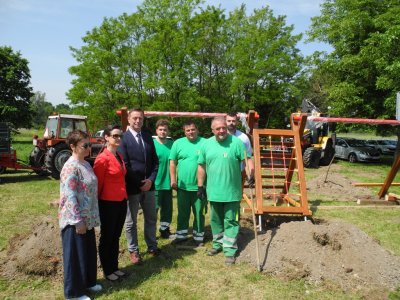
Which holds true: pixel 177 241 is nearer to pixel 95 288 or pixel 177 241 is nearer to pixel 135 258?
pixel 135 258

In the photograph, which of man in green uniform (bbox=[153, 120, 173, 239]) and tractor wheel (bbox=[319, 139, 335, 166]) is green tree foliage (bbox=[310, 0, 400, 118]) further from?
man in green uniform (bbox=[153, 120, 173, 239])

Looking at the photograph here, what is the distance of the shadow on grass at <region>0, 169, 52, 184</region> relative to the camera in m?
11.2

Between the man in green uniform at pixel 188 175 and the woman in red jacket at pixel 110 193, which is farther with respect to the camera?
the man in green uniform at pixel 188 175

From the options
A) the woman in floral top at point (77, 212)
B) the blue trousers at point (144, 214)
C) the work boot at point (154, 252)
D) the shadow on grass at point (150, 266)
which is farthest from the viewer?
the work boot at point (154, 252)

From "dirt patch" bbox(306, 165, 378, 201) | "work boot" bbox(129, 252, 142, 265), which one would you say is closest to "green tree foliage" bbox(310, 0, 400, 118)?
"dirt patch" bbox(306, 165, 378, 201)

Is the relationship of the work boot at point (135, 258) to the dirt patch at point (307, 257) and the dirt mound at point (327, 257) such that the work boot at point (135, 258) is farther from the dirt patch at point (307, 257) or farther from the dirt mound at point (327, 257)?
the dirt mound at point (327, 257)

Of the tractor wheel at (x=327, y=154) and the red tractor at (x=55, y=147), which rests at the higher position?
the red tractor at (x=55, y=147)

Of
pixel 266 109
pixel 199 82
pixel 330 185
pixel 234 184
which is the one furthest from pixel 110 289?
pixel 266 109

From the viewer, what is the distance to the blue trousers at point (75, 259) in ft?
11.1

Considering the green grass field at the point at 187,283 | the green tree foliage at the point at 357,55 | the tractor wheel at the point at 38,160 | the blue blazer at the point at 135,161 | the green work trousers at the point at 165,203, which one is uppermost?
the green tree foliage at the point at 357,55

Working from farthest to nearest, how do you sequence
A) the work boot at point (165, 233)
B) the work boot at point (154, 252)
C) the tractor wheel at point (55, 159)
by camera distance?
the tractor wheel at point (55, 159) → the work boot at point (165, 233) → the work boot at point (154, 252)

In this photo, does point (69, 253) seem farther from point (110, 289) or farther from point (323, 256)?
point (323, 256)

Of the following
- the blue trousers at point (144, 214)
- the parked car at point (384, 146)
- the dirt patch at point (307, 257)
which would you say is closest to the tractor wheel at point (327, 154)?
the parked car at point (384, 146)

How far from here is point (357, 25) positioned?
16078mm
